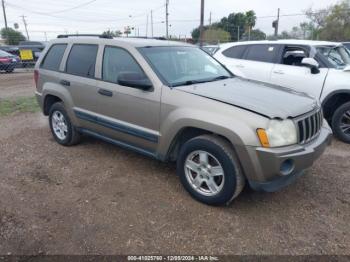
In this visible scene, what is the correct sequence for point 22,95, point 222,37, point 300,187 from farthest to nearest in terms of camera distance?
point 222,37 < point 22,95 < point 300,187

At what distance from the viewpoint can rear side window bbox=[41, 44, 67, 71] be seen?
5.17 m

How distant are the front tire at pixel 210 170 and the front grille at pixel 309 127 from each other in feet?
2.30

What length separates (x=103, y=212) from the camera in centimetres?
341

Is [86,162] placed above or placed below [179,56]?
below

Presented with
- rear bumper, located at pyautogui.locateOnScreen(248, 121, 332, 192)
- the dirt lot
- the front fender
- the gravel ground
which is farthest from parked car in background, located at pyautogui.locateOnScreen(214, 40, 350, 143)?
the gravel ground

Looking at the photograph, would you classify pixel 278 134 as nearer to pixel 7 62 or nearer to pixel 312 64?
pixel 312 64

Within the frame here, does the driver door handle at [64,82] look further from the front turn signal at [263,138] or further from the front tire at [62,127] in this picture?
the front turn signal at [263,138]

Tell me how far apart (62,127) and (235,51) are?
405cm

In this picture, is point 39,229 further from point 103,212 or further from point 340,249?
point 340,249

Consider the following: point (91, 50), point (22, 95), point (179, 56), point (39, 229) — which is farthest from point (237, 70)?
point (22, 95)

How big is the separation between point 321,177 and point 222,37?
5114cm

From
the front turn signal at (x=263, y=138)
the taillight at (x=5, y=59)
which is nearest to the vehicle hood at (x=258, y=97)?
the front turn signal at (x=263, y=138)

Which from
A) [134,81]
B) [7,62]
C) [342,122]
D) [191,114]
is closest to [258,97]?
[191,114]

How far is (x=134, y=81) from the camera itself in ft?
12.1
